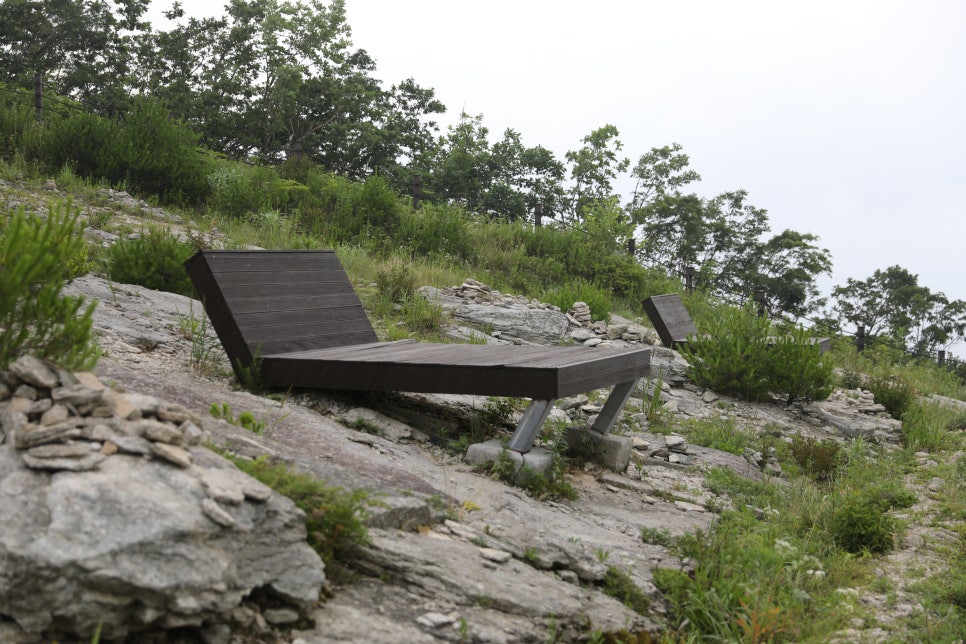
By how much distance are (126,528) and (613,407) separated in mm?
4190

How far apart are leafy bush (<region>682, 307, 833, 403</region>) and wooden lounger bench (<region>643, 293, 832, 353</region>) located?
68 centimetres

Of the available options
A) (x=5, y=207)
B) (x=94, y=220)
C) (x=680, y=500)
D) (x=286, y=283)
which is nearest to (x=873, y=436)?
(x=680, y=500)

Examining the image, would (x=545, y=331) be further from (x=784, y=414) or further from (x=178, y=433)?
(x=178, y=433)

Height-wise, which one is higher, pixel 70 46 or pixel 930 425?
pixel 70 46

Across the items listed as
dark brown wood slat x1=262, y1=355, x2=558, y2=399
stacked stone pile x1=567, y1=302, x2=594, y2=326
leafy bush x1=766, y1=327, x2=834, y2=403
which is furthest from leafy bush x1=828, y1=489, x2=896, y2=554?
stacked stone pile x1=567, y1=302, x2=594, y2=326

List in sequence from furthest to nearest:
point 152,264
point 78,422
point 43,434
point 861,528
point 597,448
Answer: point 152,264
point 597,448
point 861,528
point 78,422
point 43,434

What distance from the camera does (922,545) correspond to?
561cm

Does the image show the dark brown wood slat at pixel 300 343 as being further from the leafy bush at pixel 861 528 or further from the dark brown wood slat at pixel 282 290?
the leafy bush at pixel 861 528

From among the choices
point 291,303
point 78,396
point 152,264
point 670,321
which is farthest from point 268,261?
point 670,321

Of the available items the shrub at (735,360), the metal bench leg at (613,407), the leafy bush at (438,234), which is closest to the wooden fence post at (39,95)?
the leafy bush at (438,234)

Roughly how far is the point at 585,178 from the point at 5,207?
884 inches

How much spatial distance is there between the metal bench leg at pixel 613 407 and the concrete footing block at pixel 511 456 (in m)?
0.97

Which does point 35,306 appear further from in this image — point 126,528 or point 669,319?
point 669,319

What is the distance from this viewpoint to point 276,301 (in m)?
6.16
